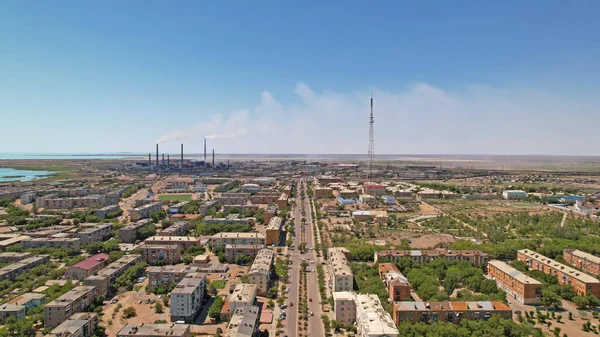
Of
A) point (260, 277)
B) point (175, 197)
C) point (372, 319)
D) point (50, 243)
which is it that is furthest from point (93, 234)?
point (175, 197)

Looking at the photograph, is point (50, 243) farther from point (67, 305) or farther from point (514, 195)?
point (514, 195)

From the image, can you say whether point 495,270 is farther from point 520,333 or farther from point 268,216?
point 268,216

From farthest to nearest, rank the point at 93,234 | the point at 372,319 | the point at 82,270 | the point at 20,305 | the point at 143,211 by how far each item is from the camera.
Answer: the point at 143,211
the point at 93,234
the point at 82,270
the point at 20,305
the point at 372,319

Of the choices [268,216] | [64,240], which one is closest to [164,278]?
[64,240]

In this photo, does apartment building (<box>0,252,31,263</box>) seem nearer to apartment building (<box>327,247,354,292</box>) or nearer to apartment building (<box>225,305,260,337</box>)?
apartment building (<box>225,305,260,337</box>)

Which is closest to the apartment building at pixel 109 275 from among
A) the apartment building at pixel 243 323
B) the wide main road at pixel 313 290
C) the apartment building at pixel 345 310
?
the apartment building at pixel 243 323

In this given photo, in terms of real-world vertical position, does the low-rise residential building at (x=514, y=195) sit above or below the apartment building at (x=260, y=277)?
above

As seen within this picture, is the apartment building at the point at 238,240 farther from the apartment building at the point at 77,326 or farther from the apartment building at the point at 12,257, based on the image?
the apartment building at the point at 12,257
